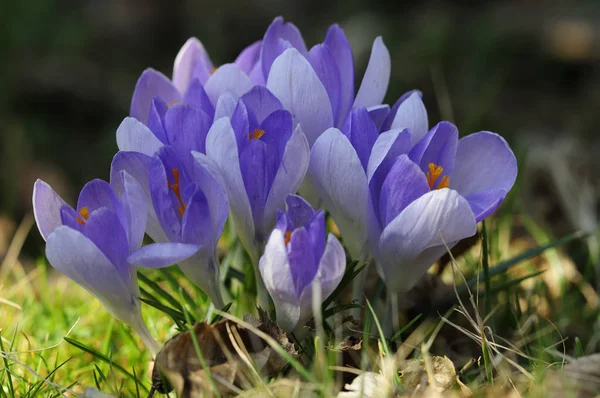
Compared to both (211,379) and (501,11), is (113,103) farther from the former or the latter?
(211,379)

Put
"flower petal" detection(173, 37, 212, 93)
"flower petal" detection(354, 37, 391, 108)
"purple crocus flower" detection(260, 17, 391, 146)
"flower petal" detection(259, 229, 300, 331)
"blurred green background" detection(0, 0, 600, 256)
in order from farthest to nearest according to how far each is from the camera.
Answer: "blurred green background" detection(0, 0, 600, 256), "flower petal" detection(173, 37, 212, 93), "flower petal" detection(354, 37, 391, 108), "purple crocus flower" detection(260, 17, 391, 146), "flower petal" detection(259, 229, 300, 331)

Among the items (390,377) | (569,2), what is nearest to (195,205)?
(390,377)

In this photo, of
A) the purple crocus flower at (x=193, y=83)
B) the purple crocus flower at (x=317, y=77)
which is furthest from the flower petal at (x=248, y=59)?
the purple crocus flower at (x=317, y=77)

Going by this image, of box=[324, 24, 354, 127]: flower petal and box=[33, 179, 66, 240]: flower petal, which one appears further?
box=[324, 24, 354, 127]: flower petal

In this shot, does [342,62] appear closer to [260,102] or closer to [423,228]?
[260,102]

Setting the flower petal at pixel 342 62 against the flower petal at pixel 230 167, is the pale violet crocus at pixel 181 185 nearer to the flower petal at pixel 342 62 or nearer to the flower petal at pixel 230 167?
the flower petal at pixel 230 167

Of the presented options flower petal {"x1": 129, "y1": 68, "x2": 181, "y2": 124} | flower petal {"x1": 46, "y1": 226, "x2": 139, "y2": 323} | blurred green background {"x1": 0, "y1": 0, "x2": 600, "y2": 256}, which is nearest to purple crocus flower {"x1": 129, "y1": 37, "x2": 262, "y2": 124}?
flower petal {"x1": 129, "y1": 68, "x2": 181, "y2": 124}

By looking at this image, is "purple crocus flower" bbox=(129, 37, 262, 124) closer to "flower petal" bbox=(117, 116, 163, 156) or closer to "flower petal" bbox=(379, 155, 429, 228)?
"flower petal" bbox=(117, 116, 163, 156)
